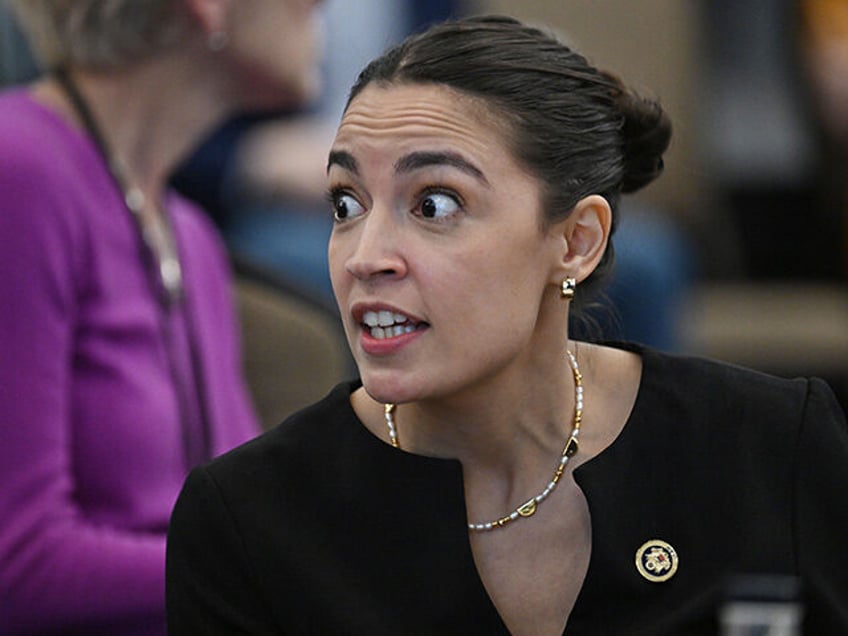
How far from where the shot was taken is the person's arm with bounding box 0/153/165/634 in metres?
2.04

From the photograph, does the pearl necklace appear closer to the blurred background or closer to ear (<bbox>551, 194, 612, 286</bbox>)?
ear (<bbox>551, 194, 612, 286</bbox>)

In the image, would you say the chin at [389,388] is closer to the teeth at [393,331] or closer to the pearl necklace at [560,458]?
the teeth at [393,331]

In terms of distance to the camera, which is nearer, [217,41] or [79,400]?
[79,400]

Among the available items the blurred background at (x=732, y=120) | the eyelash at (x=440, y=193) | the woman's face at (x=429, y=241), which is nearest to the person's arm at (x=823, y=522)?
the woman's face at (x=429, y=241)

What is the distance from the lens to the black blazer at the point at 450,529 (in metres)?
1.65

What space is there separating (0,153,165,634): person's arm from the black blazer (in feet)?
1.26

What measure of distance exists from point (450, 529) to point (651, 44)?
2.92 metres

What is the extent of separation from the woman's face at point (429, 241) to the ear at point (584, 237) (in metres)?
0.06

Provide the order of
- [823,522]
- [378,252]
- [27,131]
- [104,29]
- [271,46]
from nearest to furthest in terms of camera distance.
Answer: [378,252] < [823,522] < [27,131] < [104,29] < [271,46]

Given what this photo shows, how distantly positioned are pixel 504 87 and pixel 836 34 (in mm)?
3039

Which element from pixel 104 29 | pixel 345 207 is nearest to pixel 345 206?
pixel 345 207

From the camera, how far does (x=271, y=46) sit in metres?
2.43

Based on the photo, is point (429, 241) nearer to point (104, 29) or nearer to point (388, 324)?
point (388, 324)

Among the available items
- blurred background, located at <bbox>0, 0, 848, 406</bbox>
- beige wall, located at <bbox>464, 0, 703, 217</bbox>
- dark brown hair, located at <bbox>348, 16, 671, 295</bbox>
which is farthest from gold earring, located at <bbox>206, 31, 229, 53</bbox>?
beige wall, located at <bbox>464, 0, 703, 217</bbox>
